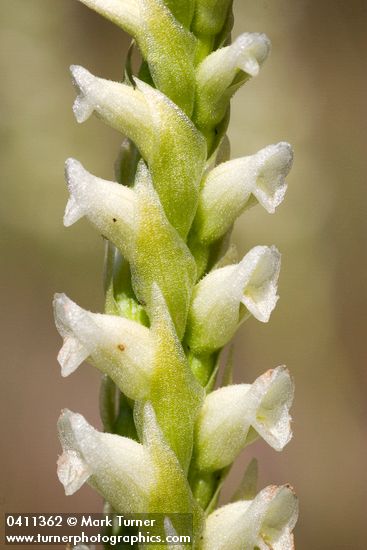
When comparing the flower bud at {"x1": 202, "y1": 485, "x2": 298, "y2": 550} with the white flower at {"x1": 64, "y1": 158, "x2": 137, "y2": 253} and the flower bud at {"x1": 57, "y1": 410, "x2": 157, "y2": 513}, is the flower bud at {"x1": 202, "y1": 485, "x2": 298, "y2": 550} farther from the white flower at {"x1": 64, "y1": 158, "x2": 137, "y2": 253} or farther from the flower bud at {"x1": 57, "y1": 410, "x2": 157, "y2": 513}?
the white flower at {"x1": 64, "y1": 158, "x2": 137, "y2": 253}

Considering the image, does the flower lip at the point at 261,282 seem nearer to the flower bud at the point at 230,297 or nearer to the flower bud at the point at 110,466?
the flower bud at the point at 230,297

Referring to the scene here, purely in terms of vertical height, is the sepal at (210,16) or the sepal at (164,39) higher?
the sepal at (210,16)

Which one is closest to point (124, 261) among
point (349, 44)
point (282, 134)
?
point (282, 134)

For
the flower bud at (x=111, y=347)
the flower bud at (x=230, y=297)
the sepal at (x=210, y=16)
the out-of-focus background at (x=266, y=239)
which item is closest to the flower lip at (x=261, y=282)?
the flower bud at (x=230, y=297)

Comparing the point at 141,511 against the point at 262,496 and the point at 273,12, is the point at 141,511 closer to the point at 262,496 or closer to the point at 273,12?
the point at 262,496

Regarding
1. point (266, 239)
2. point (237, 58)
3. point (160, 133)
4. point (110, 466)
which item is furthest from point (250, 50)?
point (266, 239)

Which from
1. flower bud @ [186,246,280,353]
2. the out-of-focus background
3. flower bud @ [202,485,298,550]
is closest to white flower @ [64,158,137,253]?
flower bud @ [186,246,280,353]
